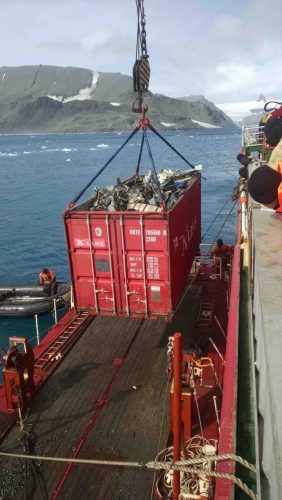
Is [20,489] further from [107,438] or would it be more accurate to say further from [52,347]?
[52,347]

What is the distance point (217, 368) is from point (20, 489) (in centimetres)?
530

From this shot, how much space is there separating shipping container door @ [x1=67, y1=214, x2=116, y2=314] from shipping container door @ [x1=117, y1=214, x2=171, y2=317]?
1.13ft

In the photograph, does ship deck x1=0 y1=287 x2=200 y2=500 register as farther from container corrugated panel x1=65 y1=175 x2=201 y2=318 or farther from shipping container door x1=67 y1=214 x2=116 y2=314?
shipping container door x1=67 y1=214 x2=116 y2=314

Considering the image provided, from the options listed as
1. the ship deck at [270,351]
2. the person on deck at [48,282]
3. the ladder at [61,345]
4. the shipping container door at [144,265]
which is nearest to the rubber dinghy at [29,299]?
the person on deck at [48,282]

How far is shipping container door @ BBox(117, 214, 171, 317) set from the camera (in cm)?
1034

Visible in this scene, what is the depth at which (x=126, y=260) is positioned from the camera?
10859 mm

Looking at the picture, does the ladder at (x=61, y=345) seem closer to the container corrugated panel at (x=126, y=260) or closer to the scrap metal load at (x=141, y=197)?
the container corrugated panel at (x=126, y=260)

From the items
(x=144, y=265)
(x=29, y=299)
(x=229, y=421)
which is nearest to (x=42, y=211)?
(x=29, y=299)

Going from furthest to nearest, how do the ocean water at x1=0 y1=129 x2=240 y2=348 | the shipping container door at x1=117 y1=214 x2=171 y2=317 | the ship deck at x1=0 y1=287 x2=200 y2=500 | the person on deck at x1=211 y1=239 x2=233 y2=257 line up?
the ocean water at x1=0 y1=129 x2=240 y2=348, the person on deck at x1=211 y1=239 x2=233 y2=257, the shipping container door at x1=117 y1=214 x2=171 y2=317, the ship deck at x1=0 y1=287 x2=200 y2=500

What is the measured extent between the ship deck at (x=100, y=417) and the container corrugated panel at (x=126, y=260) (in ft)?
3.76

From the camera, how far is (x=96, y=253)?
11.0 meters

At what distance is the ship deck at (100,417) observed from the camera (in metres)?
7.15

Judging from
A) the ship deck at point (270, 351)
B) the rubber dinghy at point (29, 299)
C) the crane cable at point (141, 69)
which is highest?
the crane cable at point (141, 69)

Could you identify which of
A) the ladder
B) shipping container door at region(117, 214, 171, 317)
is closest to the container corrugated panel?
shipping container door at region(117, 214, 171, 317)
